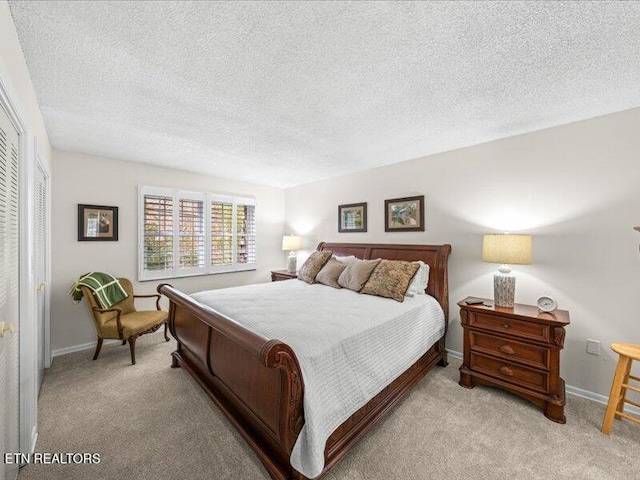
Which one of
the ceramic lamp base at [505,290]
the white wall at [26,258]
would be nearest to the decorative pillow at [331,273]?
the ceramic lamp base at [505,290]

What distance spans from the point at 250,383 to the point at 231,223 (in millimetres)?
3392

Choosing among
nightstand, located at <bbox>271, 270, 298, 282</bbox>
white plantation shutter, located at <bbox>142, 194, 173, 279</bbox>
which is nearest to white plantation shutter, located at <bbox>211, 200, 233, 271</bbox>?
white plantation shutter, located at <bbox>142, 194, 173, 279</bbox>

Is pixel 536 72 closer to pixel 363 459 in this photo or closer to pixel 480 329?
pixel 480 329

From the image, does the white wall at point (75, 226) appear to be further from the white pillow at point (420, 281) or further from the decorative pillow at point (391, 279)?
the white pillow at point (420, 281)

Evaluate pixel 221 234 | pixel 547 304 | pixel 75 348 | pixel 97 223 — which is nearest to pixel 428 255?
pixel 547 304

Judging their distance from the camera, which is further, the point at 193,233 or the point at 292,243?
the point at 292,243

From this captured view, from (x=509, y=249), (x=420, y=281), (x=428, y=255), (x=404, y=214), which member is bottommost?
(x=420, y=281)

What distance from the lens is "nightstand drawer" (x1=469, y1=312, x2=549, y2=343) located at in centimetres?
219

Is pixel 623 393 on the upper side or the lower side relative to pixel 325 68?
lower

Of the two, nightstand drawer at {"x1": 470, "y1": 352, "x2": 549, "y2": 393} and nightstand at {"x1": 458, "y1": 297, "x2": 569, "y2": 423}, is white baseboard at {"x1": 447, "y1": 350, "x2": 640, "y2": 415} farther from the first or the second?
nightstand drawer at {"x1": 470, "y1": 352, "x2": 549, "y2": 393}

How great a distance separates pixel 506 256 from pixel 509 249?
0.22 ft

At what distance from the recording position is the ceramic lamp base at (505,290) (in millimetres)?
2494

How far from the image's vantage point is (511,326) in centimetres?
233

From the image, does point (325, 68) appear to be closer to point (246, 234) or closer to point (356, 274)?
point (356, 274)
